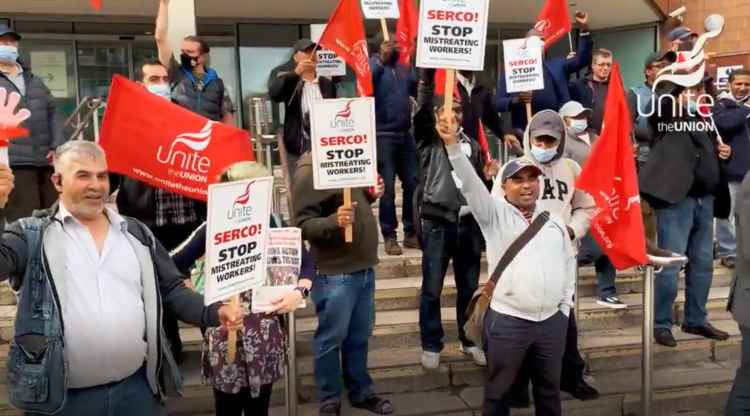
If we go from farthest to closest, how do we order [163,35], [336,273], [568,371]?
1. [163,35]
2. [568,371]
3. [336,273]

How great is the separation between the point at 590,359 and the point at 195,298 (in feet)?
11.9

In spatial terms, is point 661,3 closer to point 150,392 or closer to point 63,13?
point 63,13

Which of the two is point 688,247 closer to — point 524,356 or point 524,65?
point 524,65

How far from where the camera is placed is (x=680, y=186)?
A: 5.49m

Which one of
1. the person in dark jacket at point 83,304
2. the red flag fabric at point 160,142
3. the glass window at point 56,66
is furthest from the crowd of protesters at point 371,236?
the glass window at point 56,66

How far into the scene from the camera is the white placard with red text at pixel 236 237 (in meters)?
2.76

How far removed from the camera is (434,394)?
5160 mm

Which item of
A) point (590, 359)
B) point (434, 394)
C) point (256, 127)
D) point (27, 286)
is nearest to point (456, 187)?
point (434, 394)

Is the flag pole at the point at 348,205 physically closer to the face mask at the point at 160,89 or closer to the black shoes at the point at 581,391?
the face mask at the point at 160,89

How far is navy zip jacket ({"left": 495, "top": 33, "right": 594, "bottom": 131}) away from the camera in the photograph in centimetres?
662

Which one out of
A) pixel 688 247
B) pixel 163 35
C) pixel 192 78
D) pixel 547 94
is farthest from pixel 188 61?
pixel 688 247

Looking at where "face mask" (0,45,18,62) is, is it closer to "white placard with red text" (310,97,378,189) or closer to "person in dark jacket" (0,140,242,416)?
"white placard with red text" (310,97,378,189)

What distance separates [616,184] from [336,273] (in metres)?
1.87

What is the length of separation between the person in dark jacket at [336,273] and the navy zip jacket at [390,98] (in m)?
1.87
